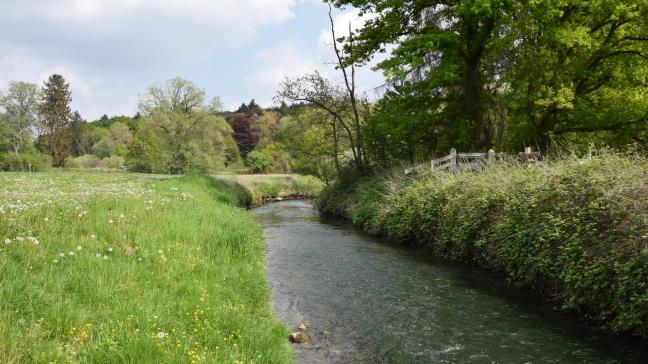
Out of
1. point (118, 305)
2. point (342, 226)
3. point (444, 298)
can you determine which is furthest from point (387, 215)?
point (118, 305)

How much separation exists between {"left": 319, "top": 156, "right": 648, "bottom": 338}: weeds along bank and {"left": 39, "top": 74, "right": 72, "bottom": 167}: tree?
7628 centimetres

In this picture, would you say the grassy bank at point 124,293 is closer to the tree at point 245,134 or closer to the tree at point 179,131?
the tree at point 179,131

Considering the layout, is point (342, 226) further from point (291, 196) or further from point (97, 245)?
point (291, 196)

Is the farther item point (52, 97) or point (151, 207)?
point (52, 97)

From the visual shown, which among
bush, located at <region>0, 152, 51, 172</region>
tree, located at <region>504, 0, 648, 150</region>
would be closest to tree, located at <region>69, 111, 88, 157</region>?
bush, located at <region>0, 152, 51, 172</region>

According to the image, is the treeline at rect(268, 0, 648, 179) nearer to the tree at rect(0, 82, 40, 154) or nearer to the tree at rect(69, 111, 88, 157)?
the tree at rect(0, 82, 40, 154)

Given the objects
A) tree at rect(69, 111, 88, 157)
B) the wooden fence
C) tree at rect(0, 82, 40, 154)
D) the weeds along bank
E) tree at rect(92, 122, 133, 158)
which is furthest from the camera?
tree at rect(69, 111, 88, 157)

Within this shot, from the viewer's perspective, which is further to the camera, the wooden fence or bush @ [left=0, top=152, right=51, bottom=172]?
bush @ [left=0, top=152, right=51, bottom=172]

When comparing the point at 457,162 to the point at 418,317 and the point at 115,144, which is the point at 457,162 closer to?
the point at 418,317

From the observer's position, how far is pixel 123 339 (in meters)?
4.57

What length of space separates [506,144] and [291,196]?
79.0ft

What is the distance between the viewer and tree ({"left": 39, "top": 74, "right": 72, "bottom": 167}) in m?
74.4

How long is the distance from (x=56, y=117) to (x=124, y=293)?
8617 centimetres

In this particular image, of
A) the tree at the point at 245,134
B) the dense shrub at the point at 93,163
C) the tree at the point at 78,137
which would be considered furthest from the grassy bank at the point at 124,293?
the tree at the point at 78,137
